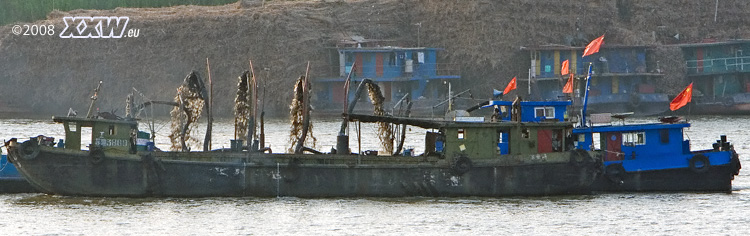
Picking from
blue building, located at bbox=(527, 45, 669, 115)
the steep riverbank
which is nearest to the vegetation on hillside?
the steep riverbank

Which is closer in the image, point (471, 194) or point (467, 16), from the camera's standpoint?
point (471, 194)

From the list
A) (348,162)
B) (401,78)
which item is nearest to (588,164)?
(348,162)

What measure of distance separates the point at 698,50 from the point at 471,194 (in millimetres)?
62327

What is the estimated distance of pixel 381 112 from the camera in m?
56.1

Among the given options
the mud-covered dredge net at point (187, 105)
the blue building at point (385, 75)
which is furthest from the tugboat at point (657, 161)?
the blue building at point (385, 75)

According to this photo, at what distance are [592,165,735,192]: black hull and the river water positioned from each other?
0.57m

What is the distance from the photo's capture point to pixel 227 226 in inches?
1829

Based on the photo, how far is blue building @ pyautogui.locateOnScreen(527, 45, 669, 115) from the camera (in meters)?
102

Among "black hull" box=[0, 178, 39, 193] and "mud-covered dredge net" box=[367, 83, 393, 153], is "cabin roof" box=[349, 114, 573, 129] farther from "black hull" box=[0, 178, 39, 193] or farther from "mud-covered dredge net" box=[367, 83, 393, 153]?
"black hull" box=[0, 178, 39, 193]

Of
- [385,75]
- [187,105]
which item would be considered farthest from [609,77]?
[187,105]

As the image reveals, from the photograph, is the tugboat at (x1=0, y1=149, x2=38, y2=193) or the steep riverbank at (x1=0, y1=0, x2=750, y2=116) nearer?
the tugboat at (x1=0, y1=149, x2=38, y2=193)

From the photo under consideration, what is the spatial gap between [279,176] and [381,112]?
575 cm

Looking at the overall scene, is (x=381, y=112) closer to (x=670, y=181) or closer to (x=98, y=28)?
(x=670, y=181)

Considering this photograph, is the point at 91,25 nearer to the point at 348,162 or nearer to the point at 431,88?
the point at 431,88
